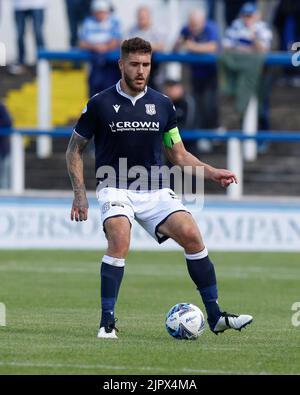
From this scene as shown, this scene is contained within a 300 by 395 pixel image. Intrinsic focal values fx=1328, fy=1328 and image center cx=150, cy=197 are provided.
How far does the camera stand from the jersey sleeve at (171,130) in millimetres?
10983

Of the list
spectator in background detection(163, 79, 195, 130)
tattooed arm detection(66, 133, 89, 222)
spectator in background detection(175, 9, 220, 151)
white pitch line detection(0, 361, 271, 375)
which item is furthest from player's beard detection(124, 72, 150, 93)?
spectator in background detection(175, 9, 220, 151)

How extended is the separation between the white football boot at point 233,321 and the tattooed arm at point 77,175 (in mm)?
1382

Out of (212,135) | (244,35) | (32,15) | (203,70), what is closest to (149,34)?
(203,70)

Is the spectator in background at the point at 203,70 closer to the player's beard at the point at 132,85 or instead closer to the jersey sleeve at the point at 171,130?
the jersey sleeve at the point at 171,130

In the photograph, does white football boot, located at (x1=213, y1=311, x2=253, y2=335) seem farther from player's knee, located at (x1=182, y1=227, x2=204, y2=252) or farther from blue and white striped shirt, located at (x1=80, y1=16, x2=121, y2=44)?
blue and white striped shirt, located at (x1=80, y1=16, x2=121, y2=44)

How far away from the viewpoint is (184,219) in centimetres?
1058

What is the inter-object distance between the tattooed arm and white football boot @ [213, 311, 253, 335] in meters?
1.38

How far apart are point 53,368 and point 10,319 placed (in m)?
3.10

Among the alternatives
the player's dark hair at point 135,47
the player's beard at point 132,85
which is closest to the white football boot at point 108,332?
the player's beard at point 132,85

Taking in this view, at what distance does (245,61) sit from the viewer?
21.5m

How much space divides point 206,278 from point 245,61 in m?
11.2

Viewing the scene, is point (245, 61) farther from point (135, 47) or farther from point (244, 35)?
point (135, 47)

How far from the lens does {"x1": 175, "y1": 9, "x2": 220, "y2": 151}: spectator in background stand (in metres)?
21.7
